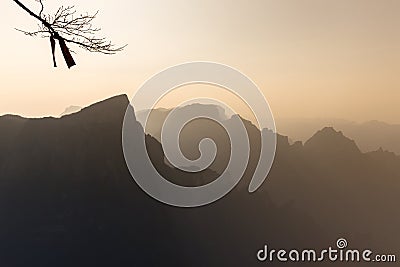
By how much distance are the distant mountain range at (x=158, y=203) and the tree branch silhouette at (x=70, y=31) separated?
19 cm

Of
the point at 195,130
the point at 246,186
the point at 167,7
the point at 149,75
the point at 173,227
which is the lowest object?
the point at 173,227

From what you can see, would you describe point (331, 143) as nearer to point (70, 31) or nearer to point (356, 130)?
point (356, 130)

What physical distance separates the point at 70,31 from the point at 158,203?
26.3 inches

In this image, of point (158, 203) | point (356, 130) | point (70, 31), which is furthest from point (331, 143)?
point (70, 31)

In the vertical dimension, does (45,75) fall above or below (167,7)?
below

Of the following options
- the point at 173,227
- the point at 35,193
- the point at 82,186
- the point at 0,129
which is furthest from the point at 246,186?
the point at 0,129

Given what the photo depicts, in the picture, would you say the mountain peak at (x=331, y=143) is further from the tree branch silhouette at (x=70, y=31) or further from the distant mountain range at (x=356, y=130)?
the tree branch silhouette at (x=70, y=31)

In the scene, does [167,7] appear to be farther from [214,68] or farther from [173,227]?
[173,227]

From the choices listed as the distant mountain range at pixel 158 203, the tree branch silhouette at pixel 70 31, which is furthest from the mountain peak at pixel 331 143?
the tree branch silhouette at pixel 70 31

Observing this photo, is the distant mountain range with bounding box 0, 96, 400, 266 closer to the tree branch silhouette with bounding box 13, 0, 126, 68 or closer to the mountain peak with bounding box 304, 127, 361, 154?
the mountain peak with bounding box 304, 127, 361, 154

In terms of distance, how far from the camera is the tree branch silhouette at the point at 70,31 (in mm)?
2010

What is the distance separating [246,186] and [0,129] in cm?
87

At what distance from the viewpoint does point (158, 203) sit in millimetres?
2018

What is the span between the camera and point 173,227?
2020 millimetres
